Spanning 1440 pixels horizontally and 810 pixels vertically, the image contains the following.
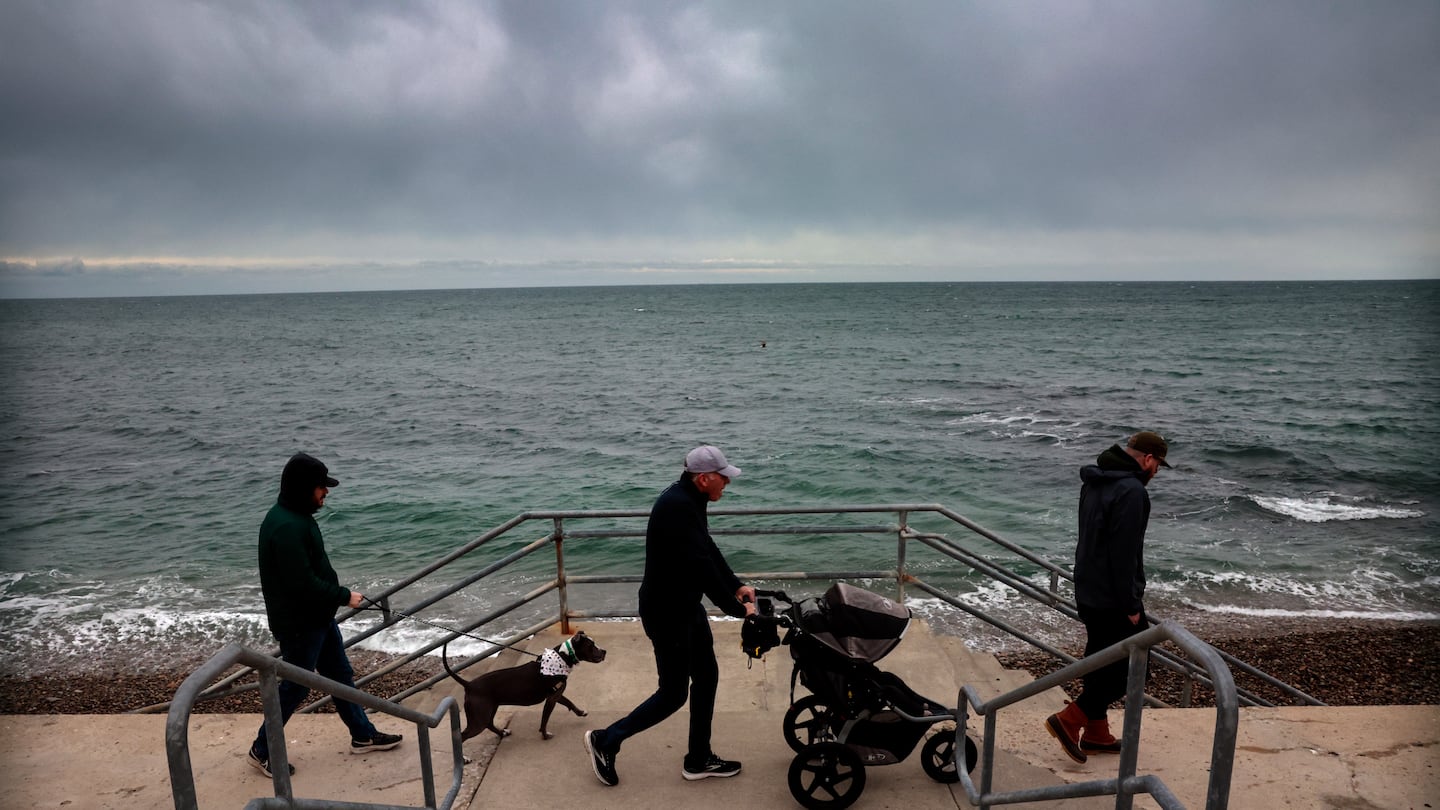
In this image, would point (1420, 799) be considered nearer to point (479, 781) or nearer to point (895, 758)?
point (895, 758)

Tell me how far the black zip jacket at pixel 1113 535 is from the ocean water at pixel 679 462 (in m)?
7.15

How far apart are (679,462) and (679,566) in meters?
19.2

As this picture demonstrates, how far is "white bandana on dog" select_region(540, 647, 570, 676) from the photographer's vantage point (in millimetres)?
4562

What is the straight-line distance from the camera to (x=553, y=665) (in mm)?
4582

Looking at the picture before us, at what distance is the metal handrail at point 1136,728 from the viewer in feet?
6.59

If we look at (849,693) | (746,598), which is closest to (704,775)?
(849,693)

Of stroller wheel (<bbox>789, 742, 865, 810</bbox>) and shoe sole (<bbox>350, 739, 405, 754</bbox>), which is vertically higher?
stroller wheel (<bbox>789, 742, 865, 810</bbox>)

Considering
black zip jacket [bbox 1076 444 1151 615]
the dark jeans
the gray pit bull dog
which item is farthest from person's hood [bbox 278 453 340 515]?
black zip jacket [bbox 1076 444 1151 615]

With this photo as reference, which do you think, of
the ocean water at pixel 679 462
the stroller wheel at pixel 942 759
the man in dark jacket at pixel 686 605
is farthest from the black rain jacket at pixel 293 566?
the ocean water at pixel 679 462

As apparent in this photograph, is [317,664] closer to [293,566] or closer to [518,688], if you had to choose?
[293,566]

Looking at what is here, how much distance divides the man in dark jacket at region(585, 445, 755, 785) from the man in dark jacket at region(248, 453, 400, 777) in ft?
5.11

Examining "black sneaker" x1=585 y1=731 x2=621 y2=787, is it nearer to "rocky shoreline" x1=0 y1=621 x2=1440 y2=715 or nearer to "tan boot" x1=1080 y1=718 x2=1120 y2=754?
"tan boot" x1=1080 y1=718 x2=1120 y2=754

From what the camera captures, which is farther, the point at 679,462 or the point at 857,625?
the point at 679,462

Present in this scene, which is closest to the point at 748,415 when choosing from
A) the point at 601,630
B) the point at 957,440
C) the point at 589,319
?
the point at 957,440
